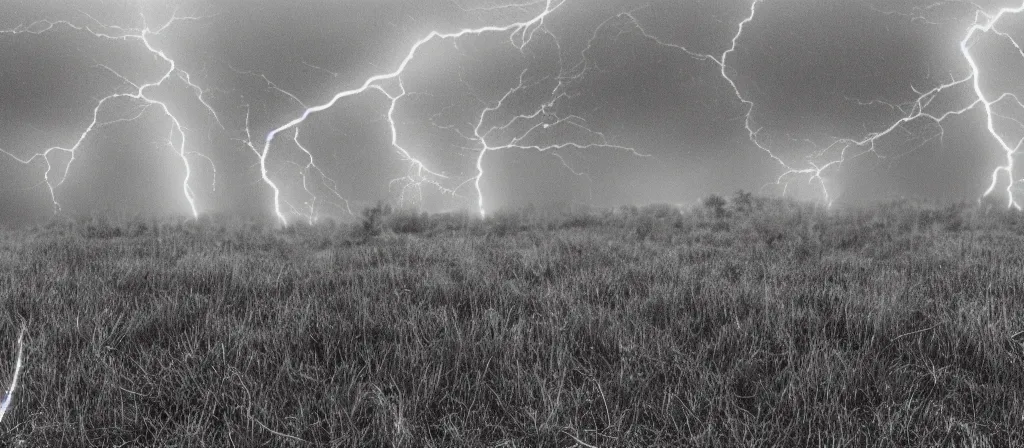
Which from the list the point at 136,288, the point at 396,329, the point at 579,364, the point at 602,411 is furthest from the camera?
the point at 136,288

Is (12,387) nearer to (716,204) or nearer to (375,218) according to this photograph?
(375,218)

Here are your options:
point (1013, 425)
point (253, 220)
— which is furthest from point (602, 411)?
point (253, 220)

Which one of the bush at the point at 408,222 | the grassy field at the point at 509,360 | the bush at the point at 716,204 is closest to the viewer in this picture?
the grassy field at the point at 509,360

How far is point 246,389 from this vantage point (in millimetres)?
1423

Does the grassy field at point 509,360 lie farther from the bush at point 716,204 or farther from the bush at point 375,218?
the bush at point 716,204

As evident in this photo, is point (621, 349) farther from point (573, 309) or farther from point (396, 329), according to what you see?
point (396, 329)

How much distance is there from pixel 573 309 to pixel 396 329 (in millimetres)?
864

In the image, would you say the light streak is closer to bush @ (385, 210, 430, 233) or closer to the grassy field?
the grassy field

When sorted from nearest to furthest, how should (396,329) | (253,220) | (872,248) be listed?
(396,329) < (872,248) < (253,220)

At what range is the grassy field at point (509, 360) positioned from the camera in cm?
130

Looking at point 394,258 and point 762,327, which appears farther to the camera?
point 394,258

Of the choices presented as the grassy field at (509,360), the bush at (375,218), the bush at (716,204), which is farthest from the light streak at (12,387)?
the bush at (716,204)

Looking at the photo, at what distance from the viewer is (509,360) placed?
172 centimetres

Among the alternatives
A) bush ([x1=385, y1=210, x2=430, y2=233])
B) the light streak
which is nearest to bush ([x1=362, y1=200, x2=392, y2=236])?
bush ([x1=385, y1=210, x2=430, y2=233])
